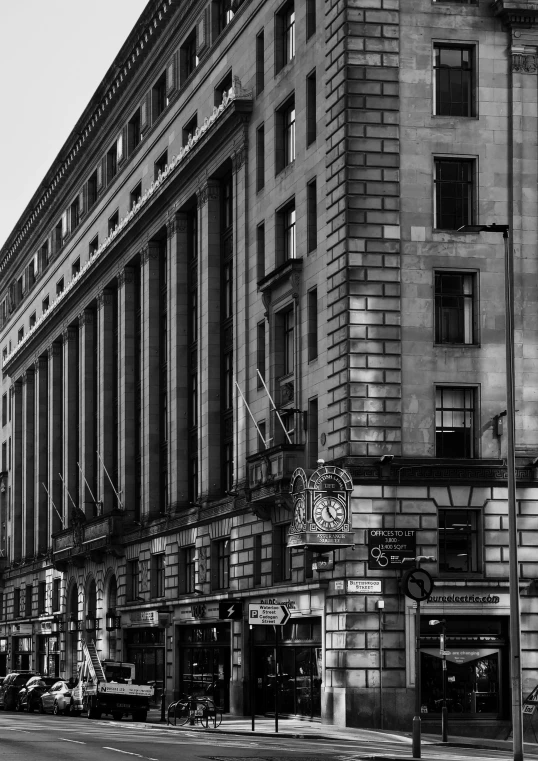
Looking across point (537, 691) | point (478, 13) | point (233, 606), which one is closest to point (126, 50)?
point (478, 13)

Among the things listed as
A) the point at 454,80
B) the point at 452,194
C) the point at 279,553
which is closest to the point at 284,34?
the point at 454,80

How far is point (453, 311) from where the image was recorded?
167 feet

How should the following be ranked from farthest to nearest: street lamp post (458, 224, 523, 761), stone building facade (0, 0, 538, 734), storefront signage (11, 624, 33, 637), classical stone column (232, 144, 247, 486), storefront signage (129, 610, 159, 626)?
storefront signage (11, 624, 33, 637)
storefront signage (129, 610, 159, 626)
classical stone column (232, 144, 247, 486)
stone building facade (0, 0, 538, 734)
street lamp post (458, 224, 523, 761)

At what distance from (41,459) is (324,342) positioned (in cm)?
6219

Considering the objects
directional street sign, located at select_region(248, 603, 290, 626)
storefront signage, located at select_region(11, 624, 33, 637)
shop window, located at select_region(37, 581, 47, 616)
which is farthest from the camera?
storefront signage, located at select_region(11, 624, 33, 637)

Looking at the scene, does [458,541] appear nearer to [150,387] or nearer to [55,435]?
[150,387]

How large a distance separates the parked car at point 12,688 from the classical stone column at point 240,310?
17.6m

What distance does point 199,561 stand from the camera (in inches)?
2665

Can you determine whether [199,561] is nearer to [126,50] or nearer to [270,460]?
[270,460]

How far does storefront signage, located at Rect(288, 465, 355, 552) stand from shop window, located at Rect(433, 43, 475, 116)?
44.5 ft

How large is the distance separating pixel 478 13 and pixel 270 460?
18033mm

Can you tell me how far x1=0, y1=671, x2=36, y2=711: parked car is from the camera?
7200cm

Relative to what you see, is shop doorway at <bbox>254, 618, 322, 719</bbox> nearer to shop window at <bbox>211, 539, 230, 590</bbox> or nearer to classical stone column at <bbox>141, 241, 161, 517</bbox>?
shop window at <bbox>211, 539, 230, 590</bbox>

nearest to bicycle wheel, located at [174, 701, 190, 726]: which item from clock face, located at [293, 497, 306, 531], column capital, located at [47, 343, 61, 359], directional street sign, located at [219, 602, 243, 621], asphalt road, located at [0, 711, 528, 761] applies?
asphalt road, located at [0, 711, 528, 761]
